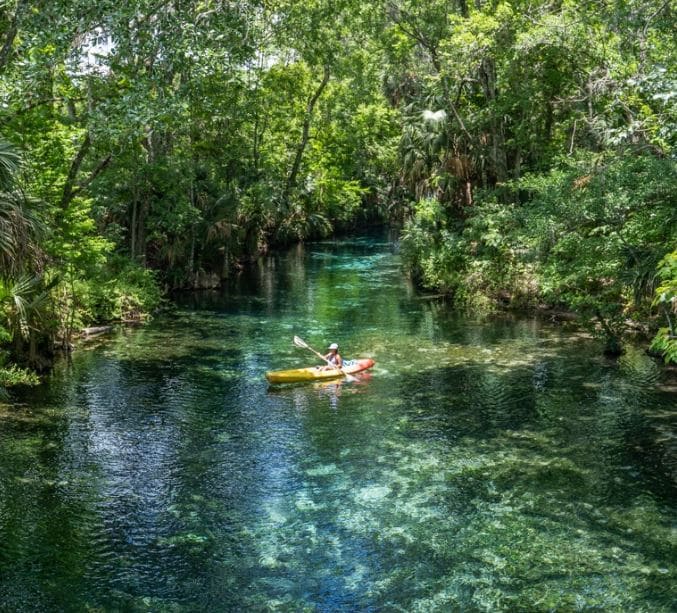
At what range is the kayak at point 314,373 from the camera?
1967 centimetres

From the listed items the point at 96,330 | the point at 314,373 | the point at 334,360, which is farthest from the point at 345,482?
the point at 96,330

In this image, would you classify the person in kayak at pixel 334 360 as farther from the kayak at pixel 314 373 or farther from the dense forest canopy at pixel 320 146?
the dense forest canopy at pixel 320 146

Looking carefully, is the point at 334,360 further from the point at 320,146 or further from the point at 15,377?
the point at 320,146

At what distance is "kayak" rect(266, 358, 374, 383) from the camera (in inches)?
774

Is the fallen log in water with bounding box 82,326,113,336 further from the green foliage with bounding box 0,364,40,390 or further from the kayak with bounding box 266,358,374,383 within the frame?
the kayak with bounding box 266,358,374,383

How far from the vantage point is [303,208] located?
180ft

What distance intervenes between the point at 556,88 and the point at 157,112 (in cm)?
1984

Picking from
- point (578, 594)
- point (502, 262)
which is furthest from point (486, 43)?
point (578, 594)

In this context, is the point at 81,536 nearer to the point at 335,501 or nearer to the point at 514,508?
the point at 335,501

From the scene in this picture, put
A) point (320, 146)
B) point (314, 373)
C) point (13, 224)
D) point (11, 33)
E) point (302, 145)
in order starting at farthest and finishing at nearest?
point (320, 146) → point (302, 145) → point (314, 373) → point (11, 33) → point (13, 224)

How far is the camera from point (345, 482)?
542 inches

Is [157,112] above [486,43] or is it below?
below

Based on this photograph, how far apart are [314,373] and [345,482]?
655cm

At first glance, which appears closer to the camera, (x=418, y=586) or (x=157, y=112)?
(x=418, y=586)
